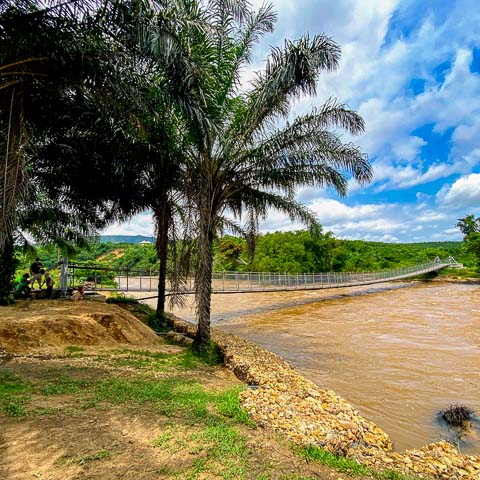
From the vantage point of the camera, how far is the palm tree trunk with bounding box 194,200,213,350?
240 inches

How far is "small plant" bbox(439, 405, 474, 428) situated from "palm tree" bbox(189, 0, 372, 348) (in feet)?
11.9

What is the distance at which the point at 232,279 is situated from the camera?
18875mm

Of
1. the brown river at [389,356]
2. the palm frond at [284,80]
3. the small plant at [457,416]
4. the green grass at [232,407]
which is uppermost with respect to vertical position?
the palm frond at [284,80]

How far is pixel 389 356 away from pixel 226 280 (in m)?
12.0

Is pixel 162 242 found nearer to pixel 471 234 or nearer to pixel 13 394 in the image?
pixel 13 394

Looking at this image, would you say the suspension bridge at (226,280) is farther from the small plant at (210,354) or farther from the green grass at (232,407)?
the green grass at (232,407)

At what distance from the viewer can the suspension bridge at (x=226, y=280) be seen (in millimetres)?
10602

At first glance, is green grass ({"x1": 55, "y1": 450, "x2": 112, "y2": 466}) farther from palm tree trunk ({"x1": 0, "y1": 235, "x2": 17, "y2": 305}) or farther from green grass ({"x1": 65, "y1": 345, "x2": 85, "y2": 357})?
palm tree trunk ({"x1": 0, "y1": 235, "x2": 17, "y2": 305})

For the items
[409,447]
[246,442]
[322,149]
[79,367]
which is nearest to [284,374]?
[409,447]

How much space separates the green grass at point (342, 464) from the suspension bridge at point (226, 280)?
533cm

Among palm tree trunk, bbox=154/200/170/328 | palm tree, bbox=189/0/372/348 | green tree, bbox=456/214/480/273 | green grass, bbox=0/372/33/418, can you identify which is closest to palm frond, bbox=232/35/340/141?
palm tree, bbox=189/0/372/348

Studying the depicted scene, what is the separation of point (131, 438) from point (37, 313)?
4.35 metres

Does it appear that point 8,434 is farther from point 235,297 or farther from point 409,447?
point 235,297

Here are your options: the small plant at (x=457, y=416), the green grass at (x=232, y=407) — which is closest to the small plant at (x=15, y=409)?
the green grass at (x=232, y=407)
